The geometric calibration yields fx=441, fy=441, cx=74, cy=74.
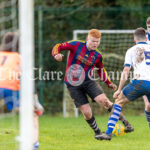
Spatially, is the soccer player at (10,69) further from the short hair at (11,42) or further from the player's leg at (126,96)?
the player's leg at (126,96)

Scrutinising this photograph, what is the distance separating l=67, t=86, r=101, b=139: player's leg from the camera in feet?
22.2

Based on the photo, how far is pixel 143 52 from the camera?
616 centimetres

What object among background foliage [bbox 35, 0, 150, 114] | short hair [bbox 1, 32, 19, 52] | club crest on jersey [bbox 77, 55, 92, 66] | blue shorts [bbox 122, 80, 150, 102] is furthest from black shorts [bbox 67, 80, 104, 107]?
background foliage [bbox 35, 0, 150, 114]

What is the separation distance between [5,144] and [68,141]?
3.01 feet

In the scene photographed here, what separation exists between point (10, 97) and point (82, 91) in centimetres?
202

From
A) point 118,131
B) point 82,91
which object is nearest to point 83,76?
point 82,91

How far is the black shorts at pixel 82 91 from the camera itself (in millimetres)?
6855

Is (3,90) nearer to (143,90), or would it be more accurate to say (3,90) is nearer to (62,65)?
(143,90)

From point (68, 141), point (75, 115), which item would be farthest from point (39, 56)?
point (68, 141)

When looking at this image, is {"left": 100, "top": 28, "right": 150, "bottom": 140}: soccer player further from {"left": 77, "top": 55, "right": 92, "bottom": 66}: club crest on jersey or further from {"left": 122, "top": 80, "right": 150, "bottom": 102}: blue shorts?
{"left": 77, "top": 55, "right": 92, "bottom": 66}: club crest on jersey

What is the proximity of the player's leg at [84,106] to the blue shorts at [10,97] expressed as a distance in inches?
69.9

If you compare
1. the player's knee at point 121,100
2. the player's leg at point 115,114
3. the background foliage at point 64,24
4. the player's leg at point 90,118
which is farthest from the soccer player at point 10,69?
the background foliage at point 64,24

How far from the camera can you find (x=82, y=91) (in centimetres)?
698

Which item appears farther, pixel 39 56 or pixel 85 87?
pixel 39 56
